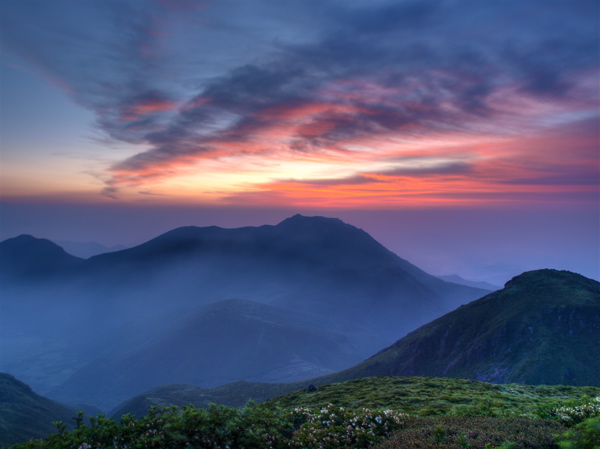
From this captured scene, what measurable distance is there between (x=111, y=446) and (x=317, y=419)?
1173cm

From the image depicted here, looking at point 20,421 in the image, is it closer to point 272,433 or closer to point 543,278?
point 272,433

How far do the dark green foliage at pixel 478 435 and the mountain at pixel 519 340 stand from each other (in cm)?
8583

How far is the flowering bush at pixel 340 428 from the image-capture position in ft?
59.0

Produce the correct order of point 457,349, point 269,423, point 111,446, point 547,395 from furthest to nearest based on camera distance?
point 457,349, point 547,395, point 269,423, point 111,446

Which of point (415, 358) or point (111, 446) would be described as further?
point (415, 358)

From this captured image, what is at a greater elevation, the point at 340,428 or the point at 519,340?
the point at 340,428

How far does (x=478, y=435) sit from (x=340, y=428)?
7.03m

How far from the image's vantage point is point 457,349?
134875 mm

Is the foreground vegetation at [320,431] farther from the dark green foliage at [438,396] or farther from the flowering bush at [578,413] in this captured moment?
the dark green foliage at [438,396]

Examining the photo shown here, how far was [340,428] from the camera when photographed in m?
19.0

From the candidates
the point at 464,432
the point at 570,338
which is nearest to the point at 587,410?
the point at 464,432

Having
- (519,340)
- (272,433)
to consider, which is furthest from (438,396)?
(519,340)

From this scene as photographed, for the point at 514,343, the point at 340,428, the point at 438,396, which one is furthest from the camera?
the point at 514,343

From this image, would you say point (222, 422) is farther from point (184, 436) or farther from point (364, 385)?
point (364, 385)
